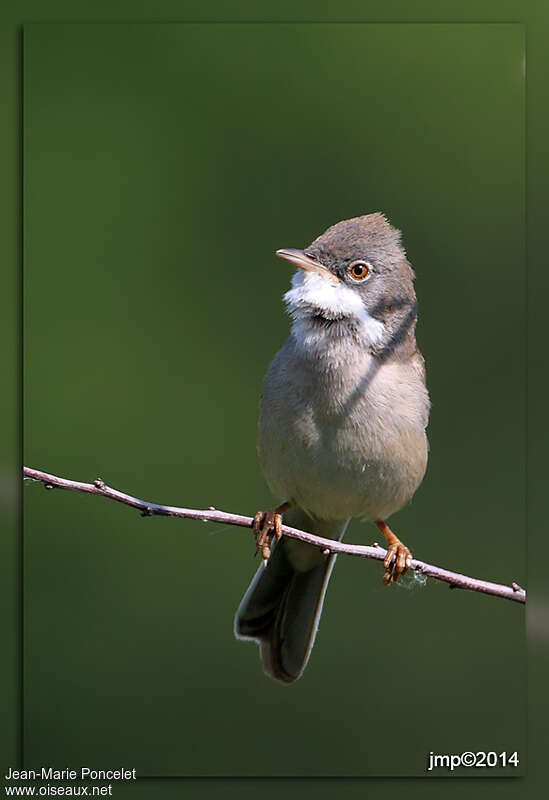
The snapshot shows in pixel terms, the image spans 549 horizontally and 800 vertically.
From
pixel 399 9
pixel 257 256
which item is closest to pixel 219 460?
pixel 257 256

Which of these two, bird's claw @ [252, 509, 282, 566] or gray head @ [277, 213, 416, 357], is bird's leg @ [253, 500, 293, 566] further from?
gray head @ [277, 213, 416, 357]

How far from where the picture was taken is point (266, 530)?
5.64 m

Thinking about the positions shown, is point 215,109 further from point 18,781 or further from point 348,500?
point 18,781

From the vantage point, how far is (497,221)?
5.96 m

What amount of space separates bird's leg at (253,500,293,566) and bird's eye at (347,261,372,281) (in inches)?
43.6

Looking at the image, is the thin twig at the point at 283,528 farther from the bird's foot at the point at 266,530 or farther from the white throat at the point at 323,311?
the white throat at the point at 323,311

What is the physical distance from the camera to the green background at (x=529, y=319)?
5.82 m

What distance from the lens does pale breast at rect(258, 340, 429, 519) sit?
18.0 ft

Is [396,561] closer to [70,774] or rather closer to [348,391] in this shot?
[348,391]

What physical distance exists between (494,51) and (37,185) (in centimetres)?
218

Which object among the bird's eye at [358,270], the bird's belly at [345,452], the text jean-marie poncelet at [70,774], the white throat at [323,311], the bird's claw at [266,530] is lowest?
the text jean-marie poncelet at [70,774]

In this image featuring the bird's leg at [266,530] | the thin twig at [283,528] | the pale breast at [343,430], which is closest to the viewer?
the thin twig at [283,528]

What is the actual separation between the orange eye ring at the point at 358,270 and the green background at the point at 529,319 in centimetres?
80

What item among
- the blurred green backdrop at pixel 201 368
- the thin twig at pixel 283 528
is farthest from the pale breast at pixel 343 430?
the blurred green backdrop at pixel 201 368
